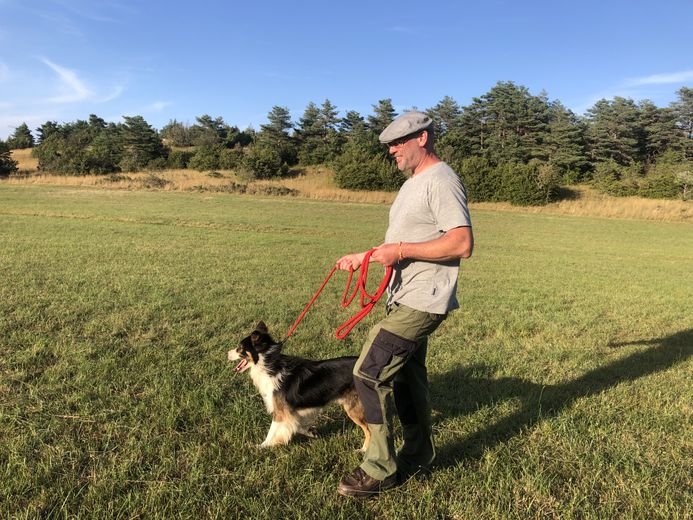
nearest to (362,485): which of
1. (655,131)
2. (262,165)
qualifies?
(262,165)

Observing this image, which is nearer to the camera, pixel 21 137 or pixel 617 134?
pixel 617 134

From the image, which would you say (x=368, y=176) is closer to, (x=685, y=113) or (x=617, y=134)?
(x=617, y=134)

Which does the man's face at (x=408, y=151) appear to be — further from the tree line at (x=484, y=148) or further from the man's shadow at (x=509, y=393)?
the tree line at (x=484, y=148)

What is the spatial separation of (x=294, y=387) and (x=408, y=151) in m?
1.97

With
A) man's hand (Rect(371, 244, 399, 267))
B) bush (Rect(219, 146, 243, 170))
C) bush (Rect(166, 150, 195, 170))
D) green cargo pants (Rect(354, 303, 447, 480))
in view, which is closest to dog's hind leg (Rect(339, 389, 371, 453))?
green cargo pants (Rect(354, 303, 447, 480))

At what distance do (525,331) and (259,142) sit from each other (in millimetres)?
55860

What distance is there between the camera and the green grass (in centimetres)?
271

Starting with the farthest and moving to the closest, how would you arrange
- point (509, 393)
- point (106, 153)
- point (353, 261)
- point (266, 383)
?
1. point (106, 153)
2. point (509, 393)
3. point (266, 383)
4. point (353, 261)

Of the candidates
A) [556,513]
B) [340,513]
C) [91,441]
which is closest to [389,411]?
[340,513]

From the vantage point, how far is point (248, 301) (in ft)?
24.0

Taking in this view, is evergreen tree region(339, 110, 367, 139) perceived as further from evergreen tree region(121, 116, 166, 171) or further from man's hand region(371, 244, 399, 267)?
man's hand region(371, 244, 399, 267)

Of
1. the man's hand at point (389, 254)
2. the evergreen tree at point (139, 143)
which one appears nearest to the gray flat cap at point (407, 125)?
the man's hand at point (389, 254)

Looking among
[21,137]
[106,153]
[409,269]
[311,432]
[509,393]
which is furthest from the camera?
[21,137]

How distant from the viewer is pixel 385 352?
2.54m
